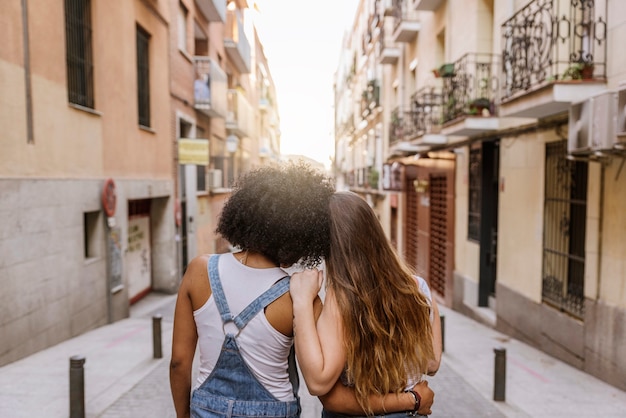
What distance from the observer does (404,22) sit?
15.5 metres

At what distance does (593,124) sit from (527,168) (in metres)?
3.04

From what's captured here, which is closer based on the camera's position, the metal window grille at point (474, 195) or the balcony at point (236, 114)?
the metal window grille at point (474, 195)

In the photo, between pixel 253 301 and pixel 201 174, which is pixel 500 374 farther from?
pixel 201 174

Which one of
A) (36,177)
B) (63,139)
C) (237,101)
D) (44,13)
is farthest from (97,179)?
(237,101)

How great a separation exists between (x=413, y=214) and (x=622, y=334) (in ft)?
38.7

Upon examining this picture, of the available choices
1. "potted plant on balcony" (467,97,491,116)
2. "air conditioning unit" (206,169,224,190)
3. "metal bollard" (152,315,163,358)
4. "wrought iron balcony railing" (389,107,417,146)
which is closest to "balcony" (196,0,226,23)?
"air conditioning unit" (206,169,224,190)

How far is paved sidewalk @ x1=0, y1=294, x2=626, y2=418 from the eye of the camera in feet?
17.0

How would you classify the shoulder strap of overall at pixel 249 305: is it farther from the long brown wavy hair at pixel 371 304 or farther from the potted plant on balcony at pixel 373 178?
the potted plant on balcony at pixel 373 178

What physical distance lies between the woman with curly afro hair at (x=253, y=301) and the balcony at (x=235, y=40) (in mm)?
22006

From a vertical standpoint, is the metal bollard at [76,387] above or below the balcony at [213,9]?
below

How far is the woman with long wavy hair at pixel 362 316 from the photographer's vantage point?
Result: 200 cm

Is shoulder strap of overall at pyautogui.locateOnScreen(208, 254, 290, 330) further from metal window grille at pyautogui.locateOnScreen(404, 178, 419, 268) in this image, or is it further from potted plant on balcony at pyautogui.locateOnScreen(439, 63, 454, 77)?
metal window grille at pyautogui.locateOnScreen(404, 178, 419, 268)

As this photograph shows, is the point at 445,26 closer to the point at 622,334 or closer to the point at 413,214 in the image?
the point at 413,214

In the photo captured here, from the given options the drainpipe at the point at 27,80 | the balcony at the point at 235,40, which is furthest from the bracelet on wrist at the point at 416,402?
the balcony at the point at 235,40
